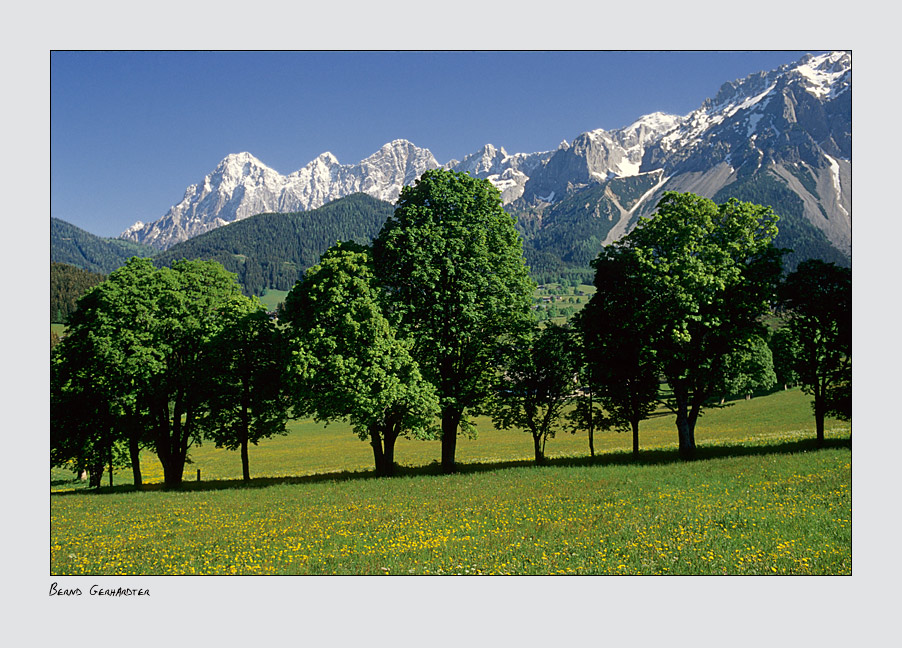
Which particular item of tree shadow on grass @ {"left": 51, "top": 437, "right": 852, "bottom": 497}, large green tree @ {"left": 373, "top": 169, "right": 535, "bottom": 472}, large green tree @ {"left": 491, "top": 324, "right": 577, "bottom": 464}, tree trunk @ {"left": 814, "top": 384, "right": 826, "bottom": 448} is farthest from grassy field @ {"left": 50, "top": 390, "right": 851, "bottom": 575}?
large green tree @ {"left": 491, "top": 324, "right": 577, "bottom": 464}

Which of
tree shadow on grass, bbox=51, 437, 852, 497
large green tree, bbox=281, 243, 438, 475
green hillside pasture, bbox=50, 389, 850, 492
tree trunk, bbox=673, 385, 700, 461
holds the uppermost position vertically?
large green tree, bbox=281, 243, 438, 475

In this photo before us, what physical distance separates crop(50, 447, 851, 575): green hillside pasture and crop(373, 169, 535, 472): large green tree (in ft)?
22.3

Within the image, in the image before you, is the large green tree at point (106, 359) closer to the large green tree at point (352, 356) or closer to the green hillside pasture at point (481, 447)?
the large green tree at point (352, 356)

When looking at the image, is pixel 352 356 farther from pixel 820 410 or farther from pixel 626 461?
pixel 820 410

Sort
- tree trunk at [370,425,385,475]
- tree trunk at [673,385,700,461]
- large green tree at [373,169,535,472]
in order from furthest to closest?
tree trunk at [370,425,385,475] < tree trunk at [673,385,700,461] < large green tree at [373,169,535,472]

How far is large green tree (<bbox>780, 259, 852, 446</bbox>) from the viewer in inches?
1027

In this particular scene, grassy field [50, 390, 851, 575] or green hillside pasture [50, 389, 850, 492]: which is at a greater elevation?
grassy field [50, 390, 851, 575]

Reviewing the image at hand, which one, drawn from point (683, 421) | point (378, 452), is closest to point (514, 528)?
point (378, 452)

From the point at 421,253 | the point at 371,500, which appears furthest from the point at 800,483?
the point at 421,253

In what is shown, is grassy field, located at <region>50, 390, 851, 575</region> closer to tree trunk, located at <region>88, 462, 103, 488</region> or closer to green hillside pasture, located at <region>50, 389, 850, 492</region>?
tree trunk, located at <region>88, 462, 103, 488</region>

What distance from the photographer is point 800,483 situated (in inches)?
719

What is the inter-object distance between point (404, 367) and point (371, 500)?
6.94 m

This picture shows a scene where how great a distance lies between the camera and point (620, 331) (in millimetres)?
29141

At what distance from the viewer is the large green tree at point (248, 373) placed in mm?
30953
